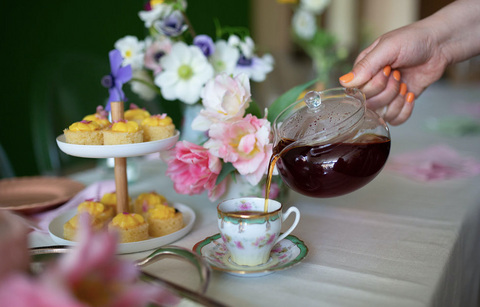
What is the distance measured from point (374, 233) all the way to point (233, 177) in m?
0.27

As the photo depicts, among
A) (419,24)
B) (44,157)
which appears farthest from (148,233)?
(44,157)

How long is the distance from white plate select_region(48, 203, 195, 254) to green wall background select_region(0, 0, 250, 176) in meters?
2.01

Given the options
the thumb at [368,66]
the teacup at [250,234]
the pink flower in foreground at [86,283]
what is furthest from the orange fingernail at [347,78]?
the pink flower in foreground at [86,283]

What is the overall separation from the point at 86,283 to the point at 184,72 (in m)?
0.66

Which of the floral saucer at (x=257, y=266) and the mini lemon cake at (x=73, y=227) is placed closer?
the floral saucer at (x=257, y=266)

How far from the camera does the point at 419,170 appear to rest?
1128mm

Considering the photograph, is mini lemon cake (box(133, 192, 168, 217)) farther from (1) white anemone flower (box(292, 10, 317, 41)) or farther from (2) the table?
(1) white anemone flower (box(292, 10, 317, 41))

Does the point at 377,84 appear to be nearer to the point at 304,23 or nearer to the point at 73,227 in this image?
the point at 73,227

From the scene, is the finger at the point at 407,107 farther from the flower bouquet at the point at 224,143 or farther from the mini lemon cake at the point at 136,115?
the mini lemon cake at the point at 136,115

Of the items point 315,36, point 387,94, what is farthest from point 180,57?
point 315,36

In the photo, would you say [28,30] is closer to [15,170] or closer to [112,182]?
[15,170]

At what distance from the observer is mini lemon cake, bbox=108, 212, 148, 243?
639 mm

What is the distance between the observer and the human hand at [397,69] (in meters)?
0.83

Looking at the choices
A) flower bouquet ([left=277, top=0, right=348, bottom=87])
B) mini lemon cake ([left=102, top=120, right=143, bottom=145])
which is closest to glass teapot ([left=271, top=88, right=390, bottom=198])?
mini lemon cake ([left=102, top=120, right=143, bottom=145])
